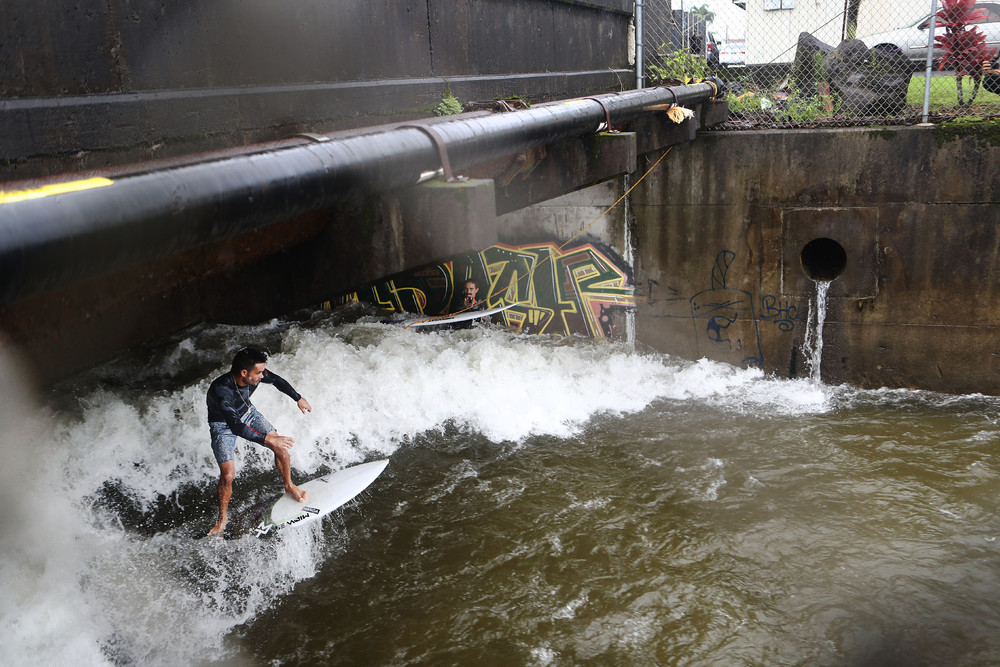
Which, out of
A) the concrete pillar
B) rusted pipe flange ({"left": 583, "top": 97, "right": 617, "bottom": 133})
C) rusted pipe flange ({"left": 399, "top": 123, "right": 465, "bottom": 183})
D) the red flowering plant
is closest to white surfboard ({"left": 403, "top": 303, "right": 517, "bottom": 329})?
rusted pipe flange ({"left": 583, "top": 97, "right": 617, "bottom": 133})

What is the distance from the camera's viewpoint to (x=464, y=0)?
347 inches

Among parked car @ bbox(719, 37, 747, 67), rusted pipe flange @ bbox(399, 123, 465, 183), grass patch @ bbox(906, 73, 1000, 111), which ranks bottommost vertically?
rusted pipe flange @ bbox(399, 123, 465, 183)

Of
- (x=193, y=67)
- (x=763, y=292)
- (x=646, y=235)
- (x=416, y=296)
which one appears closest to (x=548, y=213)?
(x=646, y=235)

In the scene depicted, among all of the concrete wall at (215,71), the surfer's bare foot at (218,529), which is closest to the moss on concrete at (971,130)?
the concrete wall at (215,71)

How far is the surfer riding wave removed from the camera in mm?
8008

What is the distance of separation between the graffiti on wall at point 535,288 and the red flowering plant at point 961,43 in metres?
5.97

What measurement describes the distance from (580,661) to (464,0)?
710 cm

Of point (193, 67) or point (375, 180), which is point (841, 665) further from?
point (193, 67)

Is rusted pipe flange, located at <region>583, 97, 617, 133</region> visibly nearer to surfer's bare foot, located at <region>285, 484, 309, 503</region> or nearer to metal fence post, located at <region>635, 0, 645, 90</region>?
metal fence post, located at <region>635, 0, 645, 90</region>

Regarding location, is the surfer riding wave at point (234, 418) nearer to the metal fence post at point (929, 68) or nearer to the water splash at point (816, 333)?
the water splash at point (816, 333)

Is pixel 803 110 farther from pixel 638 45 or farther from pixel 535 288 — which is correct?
pixel 535 288

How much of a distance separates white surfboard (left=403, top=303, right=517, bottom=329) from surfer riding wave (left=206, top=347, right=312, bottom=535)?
5362 mm

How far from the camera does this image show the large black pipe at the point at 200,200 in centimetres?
284

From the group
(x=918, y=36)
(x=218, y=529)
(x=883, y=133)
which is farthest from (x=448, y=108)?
(x=918, y=36)
